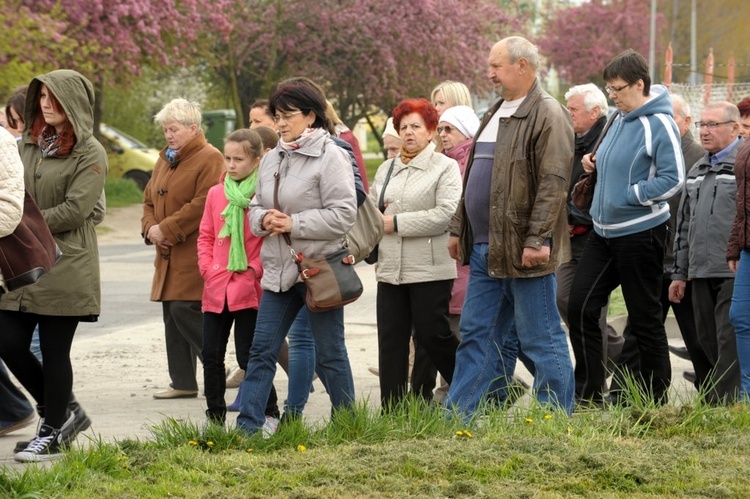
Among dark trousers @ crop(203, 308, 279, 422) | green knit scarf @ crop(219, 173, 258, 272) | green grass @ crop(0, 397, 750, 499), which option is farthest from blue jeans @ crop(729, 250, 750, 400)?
green knit scarf @ crop(219, 173, 258, 272)

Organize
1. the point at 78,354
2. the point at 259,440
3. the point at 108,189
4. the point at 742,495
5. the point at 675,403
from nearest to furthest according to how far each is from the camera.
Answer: the point at 742,495
the point at 259,440
the point at 675,403
the point at 78,354
the point at 108,189

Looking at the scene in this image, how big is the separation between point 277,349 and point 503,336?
1.18 meters

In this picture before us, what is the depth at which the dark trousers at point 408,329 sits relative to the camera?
710 centimetres

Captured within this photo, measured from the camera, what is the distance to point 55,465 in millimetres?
5238

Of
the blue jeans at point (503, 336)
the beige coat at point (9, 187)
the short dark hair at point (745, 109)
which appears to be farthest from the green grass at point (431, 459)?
the short dark hair at point (745, 109)

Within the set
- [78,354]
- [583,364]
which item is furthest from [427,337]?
[78,354]

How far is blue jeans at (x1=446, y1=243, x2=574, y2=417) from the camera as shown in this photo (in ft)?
20.8

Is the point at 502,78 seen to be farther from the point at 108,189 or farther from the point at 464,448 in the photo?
the point at 108,189

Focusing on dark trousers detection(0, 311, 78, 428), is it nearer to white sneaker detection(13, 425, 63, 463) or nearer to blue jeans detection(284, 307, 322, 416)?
white sneaker detection(13, 425, 63, 463)

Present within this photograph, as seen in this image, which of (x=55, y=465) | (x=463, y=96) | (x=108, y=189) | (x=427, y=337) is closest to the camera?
(x=55, y=465)

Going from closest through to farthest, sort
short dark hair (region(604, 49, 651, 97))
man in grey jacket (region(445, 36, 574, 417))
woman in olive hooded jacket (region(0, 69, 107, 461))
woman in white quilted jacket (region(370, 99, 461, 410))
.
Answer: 1. man in grey jacket (region(445, 36, 574, 417))
2. woman in olive hooded jacket (region(0, 69, 107, 461))
3. short dark hair (region(604, 49, 651, 97))
4. woman in white quilted jacket (region(370, 99, 461, 410))

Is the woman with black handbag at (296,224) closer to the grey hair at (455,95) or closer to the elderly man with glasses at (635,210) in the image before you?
the elderly man with glasses at (635,210)

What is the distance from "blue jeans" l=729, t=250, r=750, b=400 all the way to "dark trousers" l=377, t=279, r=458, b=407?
152 cm

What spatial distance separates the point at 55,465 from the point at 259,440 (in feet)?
3.05
